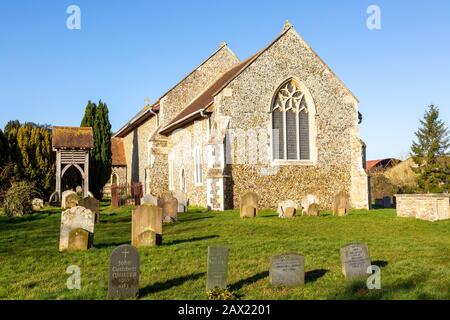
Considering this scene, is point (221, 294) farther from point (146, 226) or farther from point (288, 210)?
point (288, 210)

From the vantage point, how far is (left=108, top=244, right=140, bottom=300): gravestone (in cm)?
674

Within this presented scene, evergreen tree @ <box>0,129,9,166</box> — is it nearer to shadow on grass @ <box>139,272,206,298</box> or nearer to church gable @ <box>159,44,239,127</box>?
church gable @ <box>159,44,239,127</box>

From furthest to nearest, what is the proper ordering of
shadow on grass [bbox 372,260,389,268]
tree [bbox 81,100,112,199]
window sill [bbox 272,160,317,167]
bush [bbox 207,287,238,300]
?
tree [bbox 81,100,112,199], window sill [bbox 272,160,317,167], shadow on grass [bbox 372,260,389,268], bush [bbox 207,287,238,300]

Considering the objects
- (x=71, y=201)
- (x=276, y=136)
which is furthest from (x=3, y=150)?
(x=276, y=136)

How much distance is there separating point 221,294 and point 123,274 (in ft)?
4.74

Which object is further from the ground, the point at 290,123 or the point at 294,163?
the point at 290,123

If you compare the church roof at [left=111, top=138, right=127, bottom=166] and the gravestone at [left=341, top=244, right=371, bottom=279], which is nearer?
the gravestone at [left=341, top=244, right=371, bottom=279]

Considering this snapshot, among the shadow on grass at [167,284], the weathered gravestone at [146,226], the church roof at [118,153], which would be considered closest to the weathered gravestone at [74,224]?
the weathered gravestone at [146,226]

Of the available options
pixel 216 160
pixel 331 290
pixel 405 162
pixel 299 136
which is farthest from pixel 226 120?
pixel 405 162

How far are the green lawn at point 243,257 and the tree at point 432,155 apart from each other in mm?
25471

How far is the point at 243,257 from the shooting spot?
9.57 m

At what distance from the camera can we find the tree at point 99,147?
30281 mm

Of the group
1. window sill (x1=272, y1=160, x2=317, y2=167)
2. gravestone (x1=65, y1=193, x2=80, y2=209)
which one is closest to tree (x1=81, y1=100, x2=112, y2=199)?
gravestone (x1=65, y1=193, x2=80, y2=209)

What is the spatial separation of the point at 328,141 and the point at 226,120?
17.2 ft
